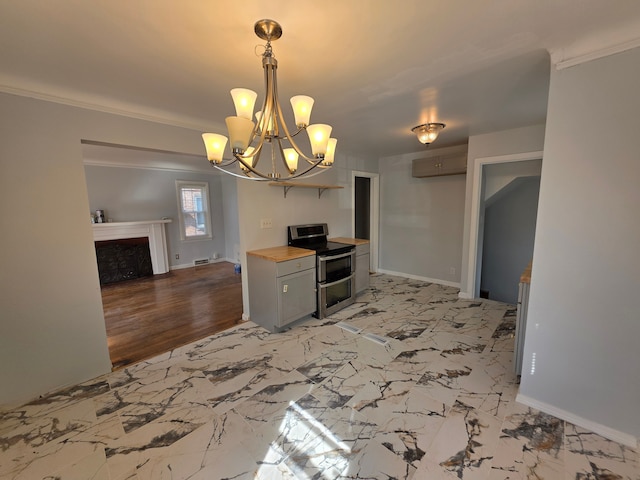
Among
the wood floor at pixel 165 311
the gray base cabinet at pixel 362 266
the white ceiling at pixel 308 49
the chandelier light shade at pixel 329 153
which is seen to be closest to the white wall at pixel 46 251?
the white ceiling at pixel 308 49

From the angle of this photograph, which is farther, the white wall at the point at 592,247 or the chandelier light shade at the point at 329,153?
the chandelier light shade at the point at 329,153

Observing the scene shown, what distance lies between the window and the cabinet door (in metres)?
4.26

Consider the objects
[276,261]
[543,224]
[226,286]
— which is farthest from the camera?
[226,286]

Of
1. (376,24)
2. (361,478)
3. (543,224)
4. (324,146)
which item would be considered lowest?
(361,478)

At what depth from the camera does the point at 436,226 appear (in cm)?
436

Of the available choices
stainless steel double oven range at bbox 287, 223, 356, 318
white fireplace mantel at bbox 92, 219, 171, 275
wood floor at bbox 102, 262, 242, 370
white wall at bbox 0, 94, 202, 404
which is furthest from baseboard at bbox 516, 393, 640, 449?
white fireplace mantel at bbox 92, 219, 171, 275

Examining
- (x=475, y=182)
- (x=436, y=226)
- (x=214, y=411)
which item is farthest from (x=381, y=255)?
(x=214, y=411)

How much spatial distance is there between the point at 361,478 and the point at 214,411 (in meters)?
1.05

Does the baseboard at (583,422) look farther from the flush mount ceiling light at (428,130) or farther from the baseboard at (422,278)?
the baseboard at (422,278)

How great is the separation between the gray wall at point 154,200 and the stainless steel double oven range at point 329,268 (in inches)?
146

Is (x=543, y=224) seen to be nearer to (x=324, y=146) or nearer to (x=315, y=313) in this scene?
(x=324, y=146)

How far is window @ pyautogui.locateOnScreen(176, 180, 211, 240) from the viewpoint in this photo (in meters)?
5.98

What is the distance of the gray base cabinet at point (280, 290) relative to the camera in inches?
110

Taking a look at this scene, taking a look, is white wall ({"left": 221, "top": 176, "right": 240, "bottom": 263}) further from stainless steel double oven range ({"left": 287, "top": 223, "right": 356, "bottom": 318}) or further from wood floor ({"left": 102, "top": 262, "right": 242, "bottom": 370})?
stainless steel double oven range ({"left": 287, "top": 223, "right": 356, "bottom": 318})
